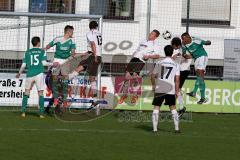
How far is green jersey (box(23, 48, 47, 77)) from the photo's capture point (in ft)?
70.5

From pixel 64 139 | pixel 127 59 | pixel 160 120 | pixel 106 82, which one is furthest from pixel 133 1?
pixel 64 139

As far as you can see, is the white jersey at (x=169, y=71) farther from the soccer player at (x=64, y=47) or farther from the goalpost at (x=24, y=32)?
the goalpost at (x=24, y=32)

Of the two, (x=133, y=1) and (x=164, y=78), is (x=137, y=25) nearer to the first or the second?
(x=133, y=1)

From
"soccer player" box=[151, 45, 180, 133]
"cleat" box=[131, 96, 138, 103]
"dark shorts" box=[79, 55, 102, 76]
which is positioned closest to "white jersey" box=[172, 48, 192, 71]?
"cleat" box=[131, 96, 138, 103]

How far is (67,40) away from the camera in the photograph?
874 inches

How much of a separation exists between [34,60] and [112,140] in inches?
197

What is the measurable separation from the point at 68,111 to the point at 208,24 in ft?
38.2

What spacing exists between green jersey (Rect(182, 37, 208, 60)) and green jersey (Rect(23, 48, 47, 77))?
4312 millimetres

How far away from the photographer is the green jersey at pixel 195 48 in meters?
23.8

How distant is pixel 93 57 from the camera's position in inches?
891

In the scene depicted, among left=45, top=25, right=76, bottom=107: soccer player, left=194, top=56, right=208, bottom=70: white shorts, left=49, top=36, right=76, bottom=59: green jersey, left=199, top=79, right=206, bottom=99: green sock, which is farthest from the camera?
left=194, top=56, right=208, bottom=70: white shorts

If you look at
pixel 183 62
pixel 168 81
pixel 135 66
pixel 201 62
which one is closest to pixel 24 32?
pixel 135 66

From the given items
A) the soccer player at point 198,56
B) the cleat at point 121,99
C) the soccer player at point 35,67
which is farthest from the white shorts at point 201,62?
the soccer player at point 35,67

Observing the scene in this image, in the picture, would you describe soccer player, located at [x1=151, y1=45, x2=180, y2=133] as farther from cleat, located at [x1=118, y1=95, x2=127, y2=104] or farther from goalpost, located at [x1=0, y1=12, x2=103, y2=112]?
goalpost, located at [x1=0, y1=12, x2=103, y2=112]
